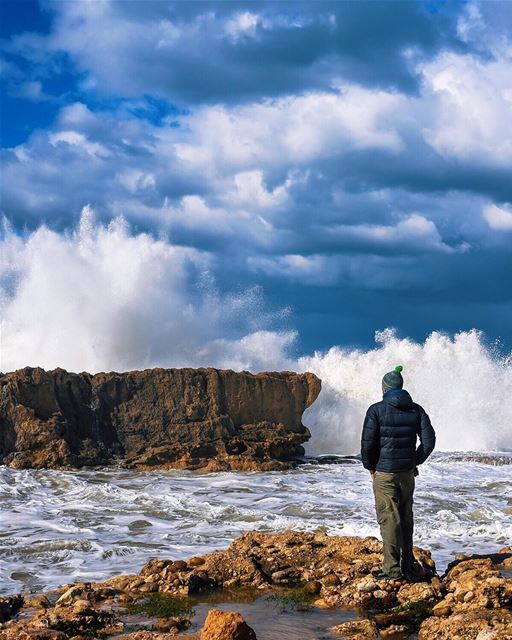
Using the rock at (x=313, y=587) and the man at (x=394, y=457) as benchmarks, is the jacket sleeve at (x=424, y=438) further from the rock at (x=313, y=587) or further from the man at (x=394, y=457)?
the rock at (x=313, y=587)

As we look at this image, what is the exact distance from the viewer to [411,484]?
599 cm

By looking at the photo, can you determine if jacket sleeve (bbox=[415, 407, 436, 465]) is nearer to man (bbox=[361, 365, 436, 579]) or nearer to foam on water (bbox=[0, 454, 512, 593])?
man (bbox=[361, 365, 436, 579])

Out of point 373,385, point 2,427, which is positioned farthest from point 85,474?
point 373,385

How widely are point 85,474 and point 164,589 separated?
8.03 meters

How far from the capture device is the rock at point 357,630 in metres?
4.79

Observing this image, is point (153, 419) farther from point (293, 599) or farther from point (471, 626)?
point (471, 626)

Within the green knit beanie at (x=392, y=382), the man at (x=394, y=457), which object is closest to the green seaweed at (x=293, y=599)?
the man at (x=394, y=457)

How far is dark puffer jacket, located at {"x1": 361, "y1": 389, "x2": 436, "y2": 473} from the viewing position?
5.88 meters

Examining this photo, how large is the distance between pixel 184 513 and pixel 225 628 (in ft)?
19.0

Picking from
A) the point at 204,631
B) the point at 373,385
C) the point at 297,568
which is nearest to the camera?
the point at 204,631

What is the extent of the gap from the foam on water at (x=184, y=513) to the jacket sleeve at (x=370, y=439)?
2.06 metres

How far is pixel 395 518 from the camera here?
5.89 m

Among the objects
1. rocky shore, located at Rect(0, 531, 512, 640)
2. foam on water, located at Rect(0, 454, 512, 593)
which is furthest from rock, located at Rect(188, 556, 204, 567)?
foam on water, located at Rect(0, 454, 512, 593)

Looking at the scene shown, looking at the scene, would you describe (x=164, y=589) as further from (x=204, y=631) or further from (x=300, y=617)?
(x=204, y=631)
